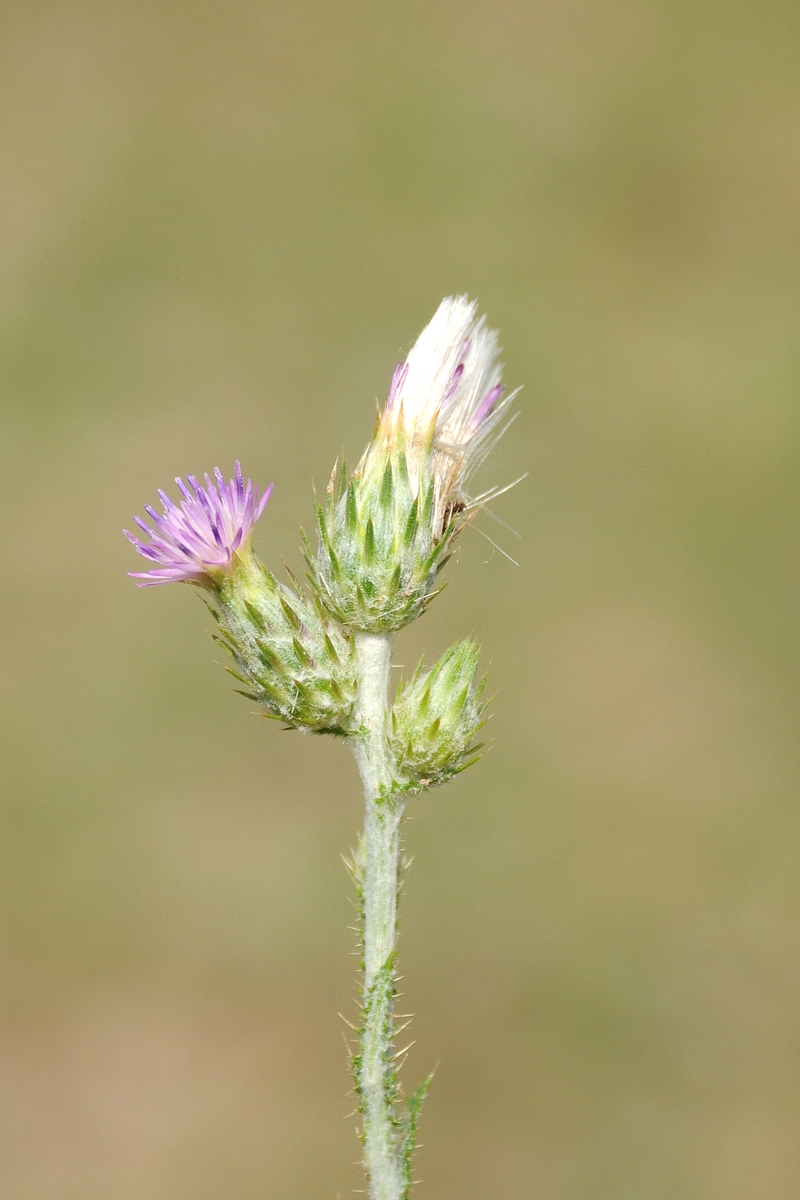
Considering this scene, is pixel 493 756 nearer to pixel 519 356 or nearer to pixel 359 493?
pixel 519 356

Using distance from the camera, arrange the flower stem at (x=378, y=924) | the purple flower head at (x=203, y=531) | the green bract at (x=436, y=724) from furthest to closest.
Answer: the purple flower head at (x=203, y=531) → the green bract at (x=436, y=724) → the flower stem at (x=378, y=924)

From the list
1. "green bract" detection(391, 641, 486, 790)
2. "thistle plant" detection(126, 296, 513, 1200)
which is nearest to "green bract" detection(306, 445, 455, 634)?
"thistle plant" detection(126, 296, 513, 1200)

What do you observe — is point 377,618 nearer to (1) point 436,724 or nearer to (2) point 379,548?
(2) point 379,548

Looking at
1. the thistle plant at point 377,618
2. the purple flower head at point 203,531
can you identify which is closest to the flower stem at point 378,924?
the thistle plant at point 377,618

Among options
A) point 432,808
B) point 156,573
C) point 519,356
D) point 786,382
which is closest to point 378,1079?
point 156,573

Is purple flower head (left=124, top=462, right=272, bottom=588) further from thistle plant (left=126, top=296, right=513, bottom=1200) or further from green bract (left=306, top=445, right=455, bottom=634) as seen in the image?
green bract (left=306, top=445, right=455, bottom=634)

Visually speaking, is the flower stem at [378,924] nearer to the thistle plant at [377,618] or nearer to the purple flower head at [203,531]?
the thistle plant at [377,618]

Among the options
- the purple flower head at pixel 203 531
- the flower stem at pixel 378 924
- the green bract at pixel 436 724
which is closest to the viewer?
the flower stem at pixel 378 924

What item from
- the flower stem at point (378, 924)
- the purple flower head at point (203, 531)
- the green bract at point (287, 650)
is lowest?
the flower stem at point (378, 924)
